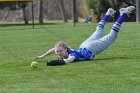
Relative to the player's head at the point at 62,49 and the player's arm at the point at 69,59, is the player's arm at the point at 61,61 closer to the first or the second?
the player's arm at the point at 69,59

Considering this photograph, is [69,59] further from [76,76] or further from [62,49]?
[76,76]

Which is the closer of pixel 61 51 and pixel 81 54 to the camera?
pixel 61 51

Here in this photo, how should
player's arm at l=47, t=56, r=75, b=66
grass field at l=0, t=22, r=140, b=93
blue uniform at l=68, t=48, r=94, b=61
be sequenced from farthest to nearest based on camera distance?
1. blue uniform at l=68, t=48, r=94, b=61
2. player's arm at l=47, t=56, r=75, b=66
3. grass field at l=0, t=22, r=140, b=93

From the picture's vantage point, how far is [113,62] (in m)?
11.4

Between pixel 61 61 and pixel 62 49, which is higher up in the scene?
pixel 62 49

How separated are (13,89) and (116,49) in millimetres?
7373

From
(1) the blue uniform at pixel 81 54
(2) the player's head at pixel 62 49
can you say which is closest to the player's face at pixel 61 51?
(2) the player's head at pixel 62 49

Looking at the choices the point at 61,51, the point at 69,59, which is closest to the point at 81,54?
the point at 69,59

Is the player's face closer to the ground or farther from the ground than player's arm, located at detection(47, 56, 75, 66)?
farther from the ground

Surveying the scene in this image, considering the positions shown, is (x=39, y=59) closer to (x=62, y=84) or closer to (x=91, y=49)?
(x=91, y=49)

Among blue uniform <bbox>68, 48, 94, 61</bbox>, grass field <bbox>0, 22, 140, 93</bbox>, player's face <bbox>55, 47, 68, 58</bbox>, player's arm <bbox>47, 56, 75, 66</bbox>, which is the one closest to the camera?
grass field <bbox>0, 22, 140, 93</bbox>

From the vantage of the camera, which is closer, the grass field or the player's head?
the grass field

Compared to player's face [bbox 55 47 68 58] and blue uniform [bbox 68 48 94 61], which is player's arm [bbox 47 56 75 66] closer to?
player's face [bbox 55 47 68 58]

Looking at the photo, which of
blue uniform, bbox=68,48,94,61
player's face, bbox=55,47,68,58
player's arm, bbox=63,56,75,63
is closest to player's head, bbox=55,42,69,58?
player's face, bbox=55,47,68,58
